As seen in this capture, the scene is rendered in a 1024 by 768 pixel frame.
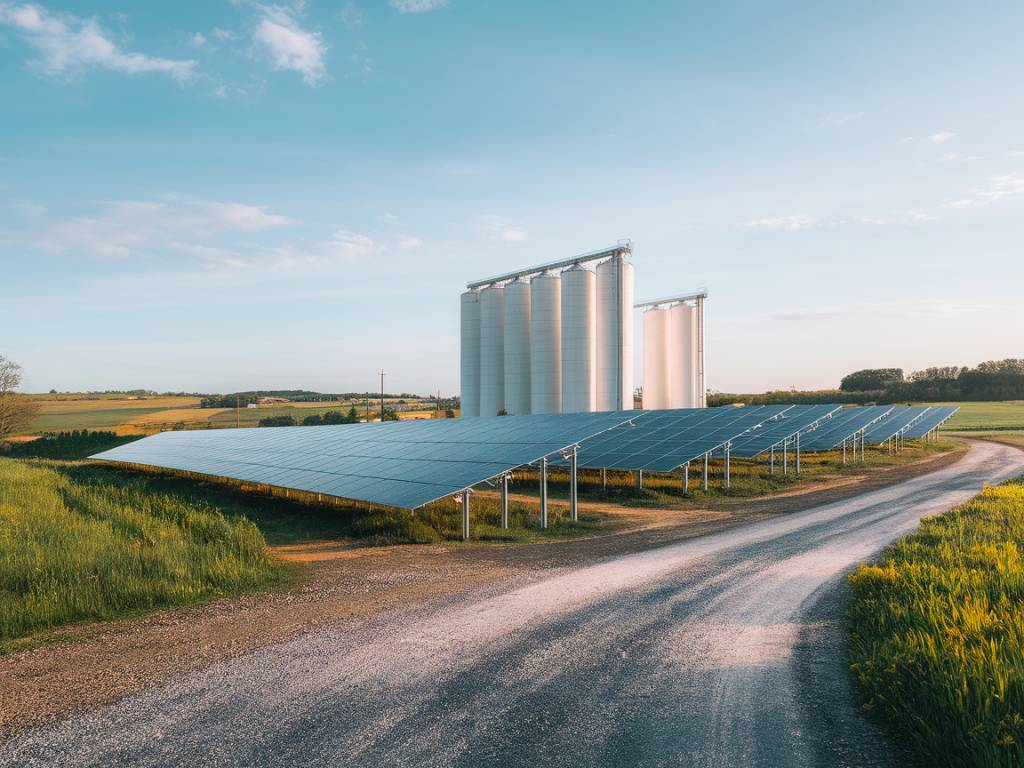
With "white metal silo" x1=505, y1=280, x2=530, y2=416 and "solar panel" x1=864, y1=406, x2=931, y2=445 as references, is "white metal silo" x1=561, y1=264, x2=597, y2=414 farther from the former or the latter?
"solar panel" x1=864, y1=406, x2=931, y2=445

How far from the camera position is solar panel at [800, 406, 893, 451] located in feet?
136

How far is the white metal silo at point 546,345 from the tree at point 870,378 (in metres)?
107

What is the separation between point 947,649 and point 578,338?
149 feet

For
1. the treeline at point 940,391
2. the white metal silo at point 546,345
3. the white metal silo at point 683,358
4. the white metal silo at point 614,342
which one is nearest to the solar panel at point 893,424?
the white metal silo at point 683,358

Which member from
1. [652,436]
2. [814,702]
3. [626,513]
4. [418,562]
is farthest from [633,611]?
[652,436]

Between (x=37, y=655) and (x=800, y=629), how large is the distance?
12079 mm

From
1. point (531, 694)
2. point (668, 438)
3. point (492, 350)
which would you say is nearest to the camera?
point (531, 694)

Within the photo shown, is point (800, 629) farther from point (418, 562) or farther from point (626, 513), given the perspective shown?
point (626, 513)

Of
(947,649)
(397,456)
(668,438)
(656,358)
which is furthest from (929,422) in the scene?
(947,649)

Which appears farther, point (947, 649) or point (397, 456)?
point (397, 456)

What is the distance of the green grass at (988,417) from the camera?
79.2m

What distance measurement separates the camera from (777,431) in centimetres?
3603

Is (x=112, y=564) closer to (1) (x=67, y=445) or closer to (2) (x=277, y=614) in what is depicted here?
(2) (x=277, y=614)

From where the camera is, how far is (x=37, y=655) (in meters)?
9.59
